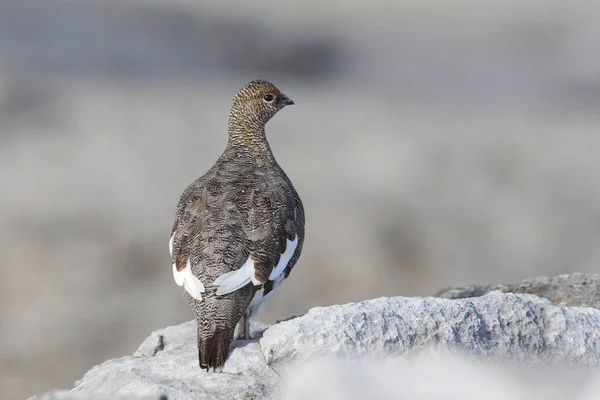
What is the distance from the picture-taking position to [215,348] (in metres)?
6.96

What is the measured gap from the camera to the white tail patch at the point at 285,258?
24.9 ft

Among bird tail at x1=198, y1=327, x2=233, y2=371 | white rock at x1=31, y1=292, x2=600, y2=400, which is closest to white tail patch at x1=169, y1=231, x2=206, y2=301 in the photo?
bird tail at x1=198, y1=327, x2=233, y2=371

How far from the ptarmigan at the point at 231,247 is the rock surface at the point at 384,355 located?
23 cm

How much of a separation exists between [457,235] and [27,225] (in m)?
6.61

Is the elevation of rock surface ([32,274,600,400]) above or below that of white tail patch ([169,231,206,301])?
below

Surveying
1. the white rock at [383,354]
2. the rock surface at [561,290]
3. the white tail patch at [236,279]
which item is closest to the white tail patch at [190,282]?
the white tail patch at [236,279]

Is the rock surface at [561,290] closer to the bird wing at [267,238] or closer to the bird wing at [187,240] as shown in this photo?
the bird wing at [267,238]

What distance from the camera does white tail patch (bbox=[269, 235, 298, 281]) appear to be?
7.58 m

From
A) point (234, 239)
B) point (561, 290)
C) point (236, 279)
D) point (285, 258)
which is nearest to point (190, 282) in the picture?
point (236, 279)

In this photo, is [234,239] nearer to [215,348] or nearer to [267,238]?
[267,238]

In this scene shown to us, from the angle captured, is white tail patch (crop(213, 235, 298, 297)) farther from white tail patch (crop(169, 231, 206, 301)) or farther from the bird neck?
the bird neck

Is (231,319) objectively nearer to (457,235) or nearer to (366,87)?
(457,235)

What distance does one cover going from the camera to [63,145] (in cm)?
2111

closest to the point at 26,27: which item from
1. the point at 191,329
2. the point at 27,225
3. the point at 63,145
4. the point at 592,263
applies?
the point at 63,145
